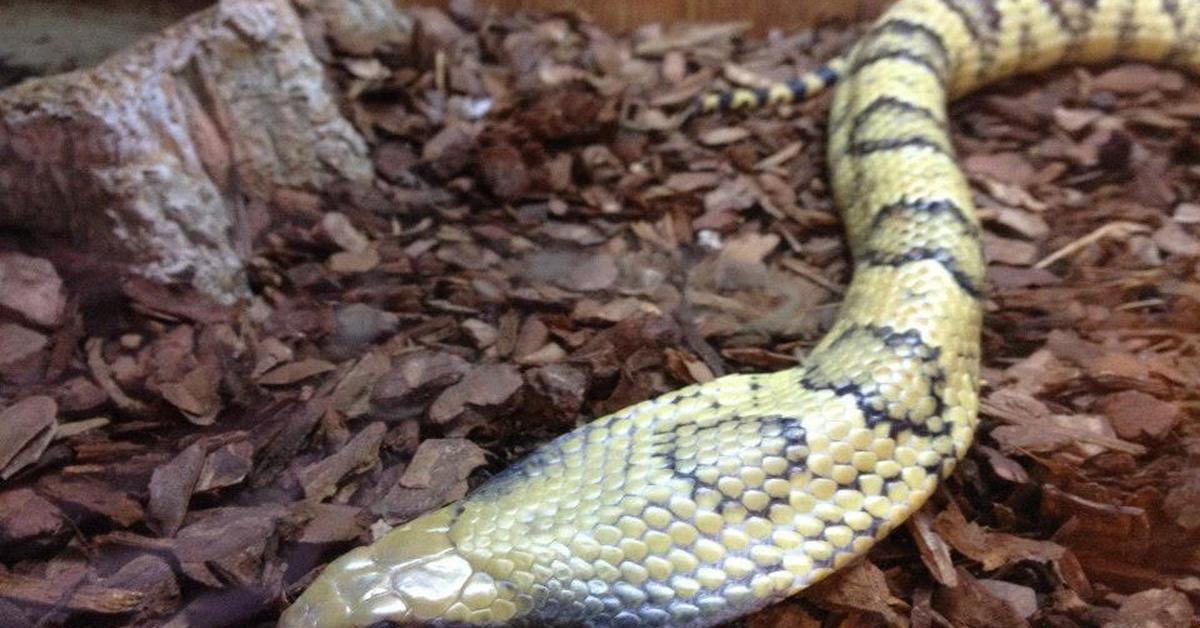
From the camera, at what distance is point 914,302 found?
11.1ft

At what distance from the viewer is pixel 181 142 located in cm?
362

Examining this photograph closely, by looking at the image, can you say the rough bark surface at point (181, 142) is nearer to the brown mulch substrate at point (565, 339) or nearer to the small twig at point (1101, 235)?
the brown mulch substrate at point (565, 339)

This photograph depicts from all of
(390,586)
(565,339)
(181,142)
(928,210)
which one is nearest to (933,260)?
(928,210)

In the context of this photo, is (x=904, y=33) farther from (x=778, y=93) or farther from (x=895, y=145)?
(x=895, y=145)

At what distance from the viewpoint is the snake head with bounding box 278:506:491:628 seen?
2498mm

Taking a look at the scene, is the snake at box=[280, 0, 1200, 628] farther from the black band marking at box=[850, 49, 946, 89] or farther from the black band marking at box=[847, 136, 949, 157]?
the black band marking at box=[850, 49, 946, 89]

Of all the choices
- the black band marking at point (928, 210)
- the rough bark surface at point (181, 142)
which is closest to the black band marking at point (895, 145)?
the black band marking at point (928, 210)

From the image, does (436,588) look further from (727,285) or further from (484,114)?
(484,114)

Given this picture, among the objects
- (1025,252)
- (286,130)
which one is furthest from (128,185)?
(1025,252)

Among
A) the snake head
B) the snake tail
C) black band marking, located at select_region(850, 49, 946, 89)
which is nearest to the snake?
the snake head

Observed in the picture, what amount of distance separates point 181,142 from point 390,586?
1904 millimetres

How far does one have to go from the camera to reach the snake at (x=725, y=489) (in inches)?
101

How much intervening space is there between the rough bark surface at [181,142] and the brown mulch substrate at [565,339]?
0.47 feet

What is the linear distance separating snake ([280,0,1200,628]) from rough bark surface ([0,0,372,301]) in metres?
1.53
